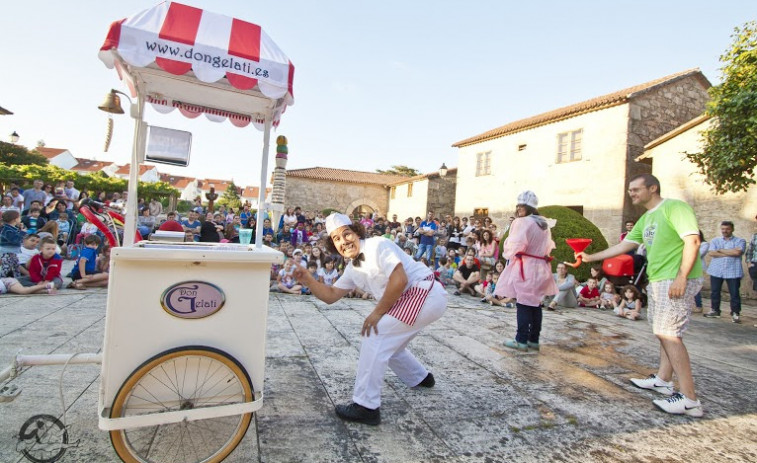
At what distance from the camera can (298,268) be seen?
8.75ft

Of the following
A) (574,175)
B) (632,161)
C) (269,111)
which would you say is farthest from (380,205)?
(269,111)

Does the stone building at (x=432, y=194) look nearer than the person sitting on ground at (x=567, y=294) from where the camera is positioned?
No

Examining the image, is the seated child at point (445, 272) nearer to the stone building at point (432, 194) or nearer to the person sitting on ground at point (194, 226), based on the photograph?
the person sitting on ground at point (194, 226)

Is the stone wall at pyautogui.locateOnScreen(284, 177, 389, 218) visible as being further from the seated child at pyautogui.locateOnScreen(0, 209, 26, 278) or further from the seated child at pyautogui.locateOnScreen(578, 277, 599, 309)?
the seated child at pyautogui.locateOnScreen(578, 277, 599, 309)

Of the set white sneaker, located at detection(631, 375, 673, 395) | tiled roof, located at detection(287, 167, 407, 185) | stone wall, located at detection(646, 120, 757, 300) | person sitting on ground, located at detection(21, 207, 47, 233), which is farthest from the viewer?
tiled roof, located at detection(287, 167, 407, 185)

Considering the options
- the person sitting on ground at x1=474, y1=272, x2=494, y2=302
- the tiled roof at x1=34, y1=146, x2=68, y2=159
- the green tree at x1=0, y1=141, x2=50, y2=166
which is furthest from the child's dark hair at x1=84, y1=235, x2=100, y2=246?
the tiled roof at x1=34, y1=146, x2=68, y2=159

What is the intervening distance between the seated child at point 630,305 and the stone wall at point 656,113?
356 inches

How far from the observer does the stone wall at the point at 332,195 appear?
31.4 m

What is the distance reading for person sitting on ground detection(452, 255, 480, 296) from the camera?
9375mm

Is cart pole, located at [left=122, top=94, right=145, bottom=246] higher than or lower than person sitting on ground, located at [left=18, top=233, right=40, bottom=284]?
higher

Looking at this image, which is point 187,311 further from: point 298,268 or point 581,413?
point 581,413

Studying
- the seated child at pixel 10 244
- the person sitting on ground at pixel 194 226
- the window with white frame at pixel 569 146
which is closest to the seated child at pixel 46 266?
the seated child at pixel 10 244

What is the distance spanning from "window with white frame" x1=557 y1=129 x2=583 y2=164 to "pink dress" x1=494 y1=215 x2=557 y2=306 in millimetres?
15126
